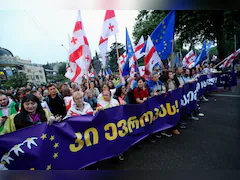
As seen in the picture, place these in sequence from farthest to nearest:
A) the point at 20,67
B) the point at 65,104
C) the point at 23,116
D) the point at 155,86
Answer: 1. the point at 20,67
2. the point at 155,86
3. the point at 65,104
4. the point at 23,116

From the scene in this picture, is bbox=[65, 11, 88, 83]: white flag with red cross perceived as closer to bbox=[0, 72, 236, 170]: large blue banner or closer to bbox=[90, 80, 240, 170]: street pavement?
bbox=[0, 72, 236, 170]: large blue banner

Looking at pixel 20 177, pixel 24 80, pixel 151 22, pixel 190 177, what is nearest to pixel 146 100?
pixel 190 177

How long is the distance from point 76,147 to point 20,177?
Answer: 80 centimetres

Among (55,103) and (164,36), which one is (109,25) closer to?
(164,36)

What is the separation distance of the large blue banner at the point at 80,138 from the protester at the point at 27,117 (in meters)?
0.19

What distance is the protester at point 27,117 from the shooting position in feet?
6.33

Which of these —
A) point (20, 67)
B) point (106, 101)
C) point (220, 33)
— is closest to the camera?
point (106, 101)

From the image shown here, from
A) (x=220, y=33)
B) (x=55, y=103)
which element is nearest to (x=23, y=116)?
(x=55, y=103)

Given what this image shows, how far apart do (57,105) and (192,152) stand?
10.9 ft

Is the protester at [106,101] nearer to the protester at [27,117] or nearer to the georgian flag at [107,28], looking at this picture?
the protester at [27,117]

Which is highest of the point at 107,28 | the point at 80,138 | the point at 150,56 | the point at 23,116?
the point at 107,28

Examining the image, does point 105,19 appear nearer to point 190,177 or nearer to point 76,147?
point 76,147

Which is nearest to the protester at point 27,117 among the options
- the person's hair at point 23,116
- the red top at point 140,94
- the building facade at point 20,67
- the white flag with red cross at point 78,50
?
the person's hair at point 23,116

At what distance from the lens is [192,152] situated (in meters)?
2.72
